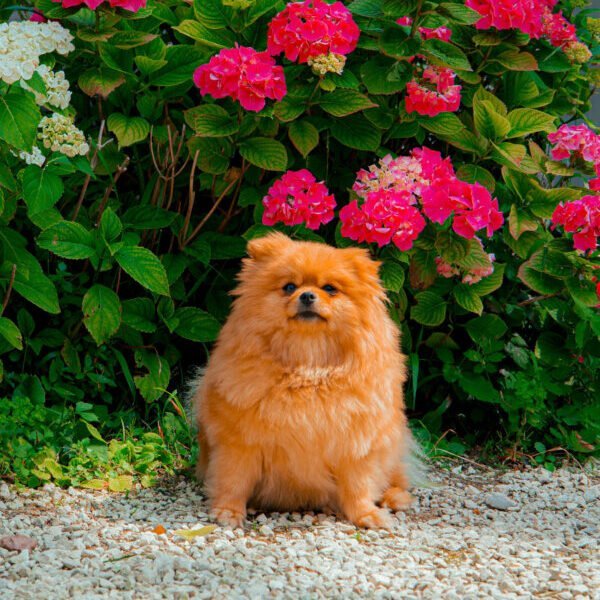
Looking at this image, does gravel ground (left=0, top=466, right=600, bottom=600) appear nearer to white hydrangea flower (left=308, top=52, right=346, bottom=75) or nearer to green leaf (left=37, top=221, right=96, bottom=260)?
green leaf (left=37, top=221, right=96, bottom=260)

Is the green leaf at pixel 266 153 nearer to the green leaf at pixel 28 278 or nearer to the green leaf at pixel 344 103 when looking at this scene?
the green leaf at pixel 344 103

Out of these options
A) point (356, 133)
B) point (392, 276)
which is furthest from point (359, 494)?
point (356, 133)

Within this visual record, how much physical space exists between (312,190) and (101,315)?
1006 mm

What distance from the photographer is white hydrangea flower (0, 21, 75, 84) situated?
3.38 metres

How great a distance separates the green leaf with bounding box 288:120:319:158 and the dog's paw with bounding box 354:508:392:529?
150 cm

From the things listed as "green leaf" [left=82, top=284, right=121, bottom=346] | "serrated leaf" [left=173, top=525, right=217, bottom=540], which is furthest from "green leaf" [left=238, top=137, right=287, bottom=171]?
"serrated leaf" [left=173, top=525, right=217, bottom=540]

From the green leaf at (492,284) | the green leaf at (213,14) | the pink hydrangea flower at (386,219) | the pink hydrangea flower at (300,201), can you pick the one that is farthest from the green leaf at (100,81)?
the green leaf at (492,284)

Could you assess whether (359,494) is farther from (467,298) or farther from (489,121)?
(489,121)

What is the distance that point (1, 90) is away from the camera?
3523 mm

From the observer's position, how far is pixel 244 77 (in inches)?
147

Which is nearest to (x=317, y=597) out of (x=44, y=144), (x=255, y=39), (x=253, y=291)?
(x=253, y=291)

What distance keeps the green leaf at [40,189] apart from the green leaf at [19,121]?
217mm

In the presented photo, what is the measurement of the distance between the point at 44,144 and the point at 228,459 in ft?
4.50

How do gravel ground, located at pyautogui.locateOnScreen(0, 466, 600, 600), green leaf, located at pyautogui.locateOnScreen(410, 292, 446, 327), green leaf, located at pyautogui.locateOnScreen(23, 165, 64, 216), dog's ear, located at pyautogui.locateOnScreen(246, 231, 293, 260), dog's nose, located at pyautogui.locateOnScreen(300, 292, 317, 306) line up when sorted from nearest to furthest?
gravel ground, located at pyautogui.locateOnScreen(0, 466, 600, 600), dog's nose, located at pyautogui.locateOnScreen(300, 292, 317, 306), dog's ear, located at pyautogui.locateOnScreen(246, 231, 293, 260), green leaf, located at pyautogui.locateOnScreen(23, 165, 64, 216), green leaf, located at pyautogui.locateOnScreen(410, 292, 446, 327)
